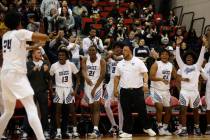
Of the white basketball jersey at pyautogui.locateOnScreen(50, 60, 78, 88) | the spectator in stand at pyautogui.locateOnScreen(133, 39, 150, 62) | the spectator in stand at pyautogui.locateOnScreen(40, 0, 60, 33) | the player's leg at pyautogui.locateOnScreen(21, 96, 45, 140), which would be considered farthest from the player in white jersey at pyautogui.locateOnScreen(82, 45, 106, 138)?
the player's leg at pyautogui.locateOnScreen(21, 96, 45, 140)

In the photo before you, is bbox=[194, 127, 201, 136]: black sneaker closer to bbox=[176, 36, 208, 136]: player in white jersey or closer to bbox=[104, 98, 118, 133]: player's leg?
bbox=[176, 36, 208, 136]: player in white jersey

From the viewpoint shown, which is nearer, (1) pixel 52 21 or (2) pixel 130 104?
(2) pixel 130 104

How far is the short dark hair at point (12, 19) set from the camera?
22.9ft

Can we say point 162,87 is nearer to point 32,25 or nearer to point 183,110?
point 183,110

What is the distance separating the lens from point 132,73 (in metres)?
10.7

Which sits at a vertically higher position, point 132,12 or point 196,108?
point 132,12

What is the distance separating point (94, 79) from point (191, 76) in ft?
7.47

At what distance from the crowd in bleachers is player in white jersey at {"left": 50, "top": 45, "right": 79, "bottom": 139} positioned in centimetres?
26

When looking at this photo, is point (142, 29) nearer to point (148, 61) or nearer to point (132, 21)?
point (132, 21)

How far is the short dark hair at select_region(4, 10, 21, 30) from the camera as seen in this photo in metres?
6.98

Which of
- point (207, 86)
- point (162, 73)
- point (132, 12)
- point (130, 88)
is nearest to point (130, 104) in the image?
point (130, 88)

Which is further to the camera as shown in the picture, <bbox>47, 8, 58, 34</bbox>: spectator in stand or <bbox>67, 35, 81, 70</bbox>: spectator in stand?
<bbox>47, 8, 58, 34</bbox>: spectator in stand

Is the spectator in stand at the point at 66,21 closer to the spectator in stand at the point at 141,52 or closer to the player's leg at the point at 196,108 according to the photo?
the spectator in stand at the point at 141,52

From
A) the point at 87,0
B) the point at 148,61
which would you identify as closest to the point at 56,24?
the point at 148,61
